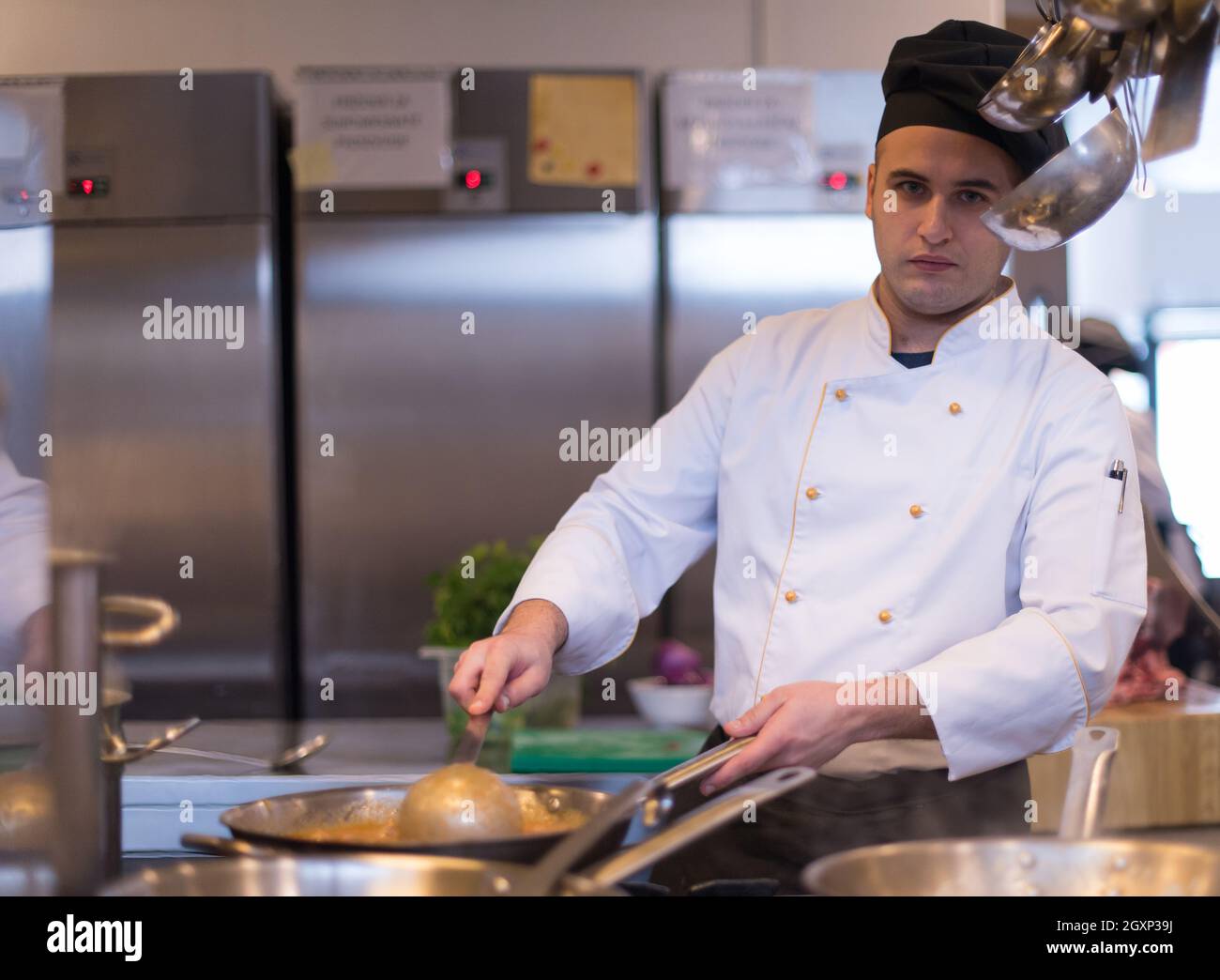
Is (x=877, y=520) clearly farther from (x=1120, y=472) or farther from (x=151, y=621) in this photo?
(x=151, y=621)

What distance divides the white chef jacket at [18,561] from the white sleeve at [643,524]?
0.46 meters

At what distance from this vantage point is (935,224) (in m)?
1.28

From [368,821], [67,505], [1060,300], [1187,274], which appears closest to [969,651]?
[368,821]

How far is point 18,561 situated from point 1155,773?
69.2 inches

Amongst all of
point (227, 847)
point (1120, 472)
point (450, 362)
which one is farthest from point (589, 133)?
point (227, 847)

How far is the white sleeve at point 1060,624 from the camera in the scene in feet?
3.55

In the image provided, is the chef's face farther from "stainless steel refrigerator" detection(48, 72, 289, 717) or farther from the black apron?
"stainless steel refrigerator" detection(48, 72, 289, 717)

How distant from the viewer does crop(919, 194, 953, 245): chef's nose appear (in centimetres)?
128

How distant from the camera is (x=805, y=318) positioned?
1514 millimetres

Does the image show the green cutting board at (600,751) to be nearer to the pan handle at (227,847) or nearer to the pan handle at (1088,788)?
the pan handle at (1088,788)

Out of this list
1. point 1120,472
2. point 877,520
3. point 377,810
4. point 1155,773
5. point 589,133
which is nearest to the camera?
point 377,810

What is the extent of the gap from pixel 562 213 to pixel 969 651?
1.79 m

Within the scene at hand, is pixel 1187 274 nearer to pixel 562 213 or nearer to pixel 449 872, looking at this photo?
pixel 562 213

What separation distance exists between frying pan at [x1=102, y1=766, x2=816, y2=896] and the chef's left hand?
0.94 feet
